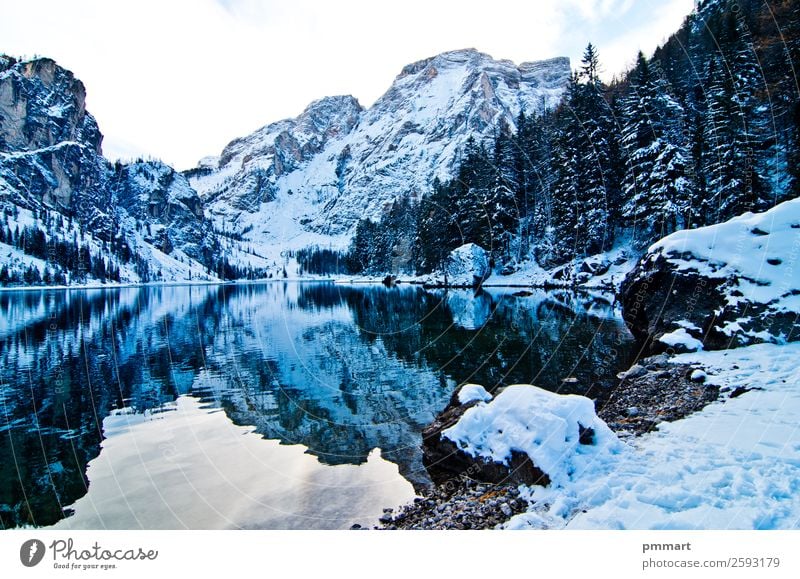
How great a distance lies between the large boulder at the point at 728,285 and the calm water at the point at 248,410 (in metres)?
2.57

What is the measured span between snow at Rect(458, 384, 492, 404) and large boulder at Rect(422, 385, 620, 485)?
59.8 inches

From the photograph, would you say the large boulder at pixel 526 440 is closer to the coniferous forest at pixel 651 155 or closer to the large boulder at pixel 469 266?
the coniferous forest at pixel 651 155

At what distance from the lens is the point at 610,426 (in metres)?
7.81

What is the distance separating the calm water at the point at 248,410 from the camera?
717 cm

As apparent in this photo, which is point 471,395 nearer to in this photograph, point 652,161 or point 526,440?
point 526,440

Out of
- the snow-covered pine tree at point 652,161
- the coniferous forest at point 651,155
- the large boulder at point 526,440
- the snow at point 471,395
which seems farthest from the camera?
the snow-covered pine tree at point 652,161

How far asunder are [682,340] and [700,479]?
926 centimetres

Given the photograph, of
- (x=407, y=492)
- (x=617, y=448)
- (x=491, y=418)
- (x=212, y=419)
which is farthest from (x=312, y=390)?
(x=617, y=448)

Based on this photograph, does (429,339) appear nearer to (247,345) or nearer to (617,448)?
(247,345)

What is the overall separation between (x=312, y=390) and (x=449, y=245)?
2229 inches

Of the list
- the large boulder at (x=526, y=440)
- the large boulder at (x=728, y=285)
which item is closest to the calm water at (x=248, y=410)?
the large boulder at (x=526, y=440)

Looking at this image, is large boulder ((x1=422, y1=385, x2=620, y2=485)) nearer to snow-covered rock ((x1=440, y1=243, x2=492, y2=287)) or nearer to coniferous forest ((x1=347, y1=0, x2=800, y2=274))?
coniferous forest ((x1=347, y1=0, x2=800, y2=274))

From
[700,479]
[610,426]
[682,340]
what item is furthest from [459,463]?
[682,340]
